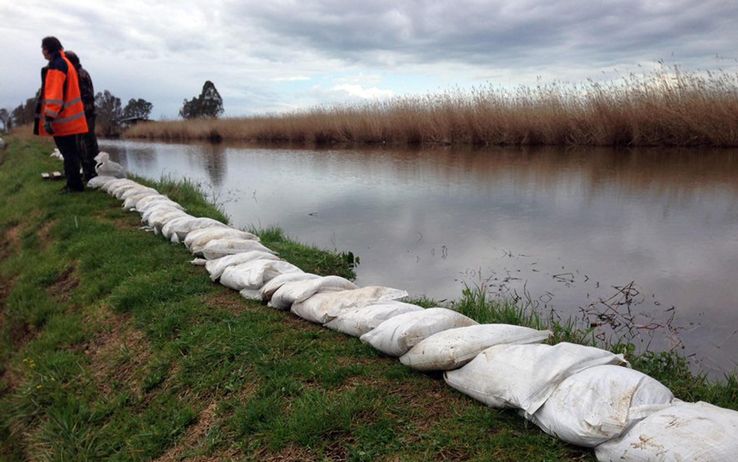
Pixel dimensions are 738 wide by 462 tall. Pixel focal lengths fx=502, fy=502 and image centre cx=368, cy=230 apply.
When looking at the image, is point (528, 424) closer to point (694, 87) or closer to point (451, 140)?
point (694, 87)

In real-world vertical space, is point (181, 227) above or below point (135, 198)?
below

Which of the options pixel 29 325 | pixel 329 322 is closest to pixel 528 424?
pixel 329 322

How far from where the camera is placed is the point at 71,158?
6062mm

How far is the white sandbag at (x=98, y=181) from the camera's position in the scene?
22.3 feet

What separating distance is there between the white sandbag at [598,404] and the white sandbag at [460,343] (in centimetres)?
35

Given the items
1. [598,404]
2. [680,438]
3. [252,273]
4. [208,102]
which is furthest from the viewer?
[208,102]

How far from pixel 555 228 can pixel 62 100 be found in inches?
212

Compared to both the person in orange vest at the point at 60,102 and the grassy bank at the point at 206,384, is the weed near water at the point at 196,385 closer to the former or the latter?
the grassy bank at the point at 206,384

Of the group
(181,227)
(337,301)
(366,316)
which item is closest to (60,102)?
(181,227)

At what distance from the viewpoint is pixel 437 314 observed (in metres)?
2.31

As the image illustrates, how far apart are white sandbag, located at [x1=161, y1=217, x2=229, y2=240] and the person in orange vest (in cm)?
217

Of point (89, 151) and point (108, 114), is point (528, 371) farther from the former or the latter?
point (108, 114)

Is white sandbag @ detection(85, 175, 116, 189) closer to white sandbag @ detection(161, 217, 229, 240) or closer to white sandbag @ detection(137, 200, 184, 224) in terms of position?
white sandbag @ detection(137, 200, 184, 224)

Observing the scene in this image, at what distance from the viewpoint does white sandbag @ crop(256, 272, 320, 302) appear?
304 cm
